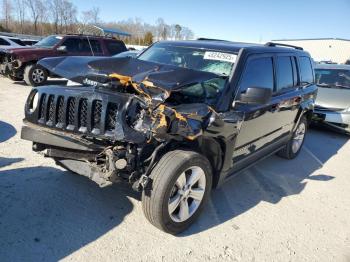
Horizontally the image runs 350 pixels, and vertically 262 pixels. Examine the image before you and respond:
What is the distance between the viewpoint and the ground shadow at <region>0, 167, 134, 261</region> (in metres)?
2.90

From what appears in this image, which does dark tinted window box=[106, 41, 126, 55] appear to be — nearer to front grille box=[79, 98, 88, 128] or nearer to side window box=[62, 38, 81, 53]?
side window box=[62, 38, 81, 53]

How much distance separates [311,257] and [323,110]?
5.79 metres

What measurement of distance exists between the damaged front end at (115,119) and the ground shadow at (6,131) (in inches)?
91.9

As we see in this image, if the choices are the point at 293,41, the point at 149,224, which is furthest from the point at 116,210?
the point at 293,41

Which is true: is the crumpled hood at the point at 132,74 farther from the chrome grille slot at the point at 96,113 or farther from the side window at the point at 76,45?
the side window at the point at 76,45

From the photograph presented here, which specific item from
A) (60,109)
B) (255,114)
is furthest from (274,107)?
(60,109)

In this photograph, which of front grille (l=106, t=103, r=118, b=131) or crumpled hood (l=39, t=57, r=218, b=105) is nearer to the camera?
front grille (l=106, t=103, r=118, b=131)

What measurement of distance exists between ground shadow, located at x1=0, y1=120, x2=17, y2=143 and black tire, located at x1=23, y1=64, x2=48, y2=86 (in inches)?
196

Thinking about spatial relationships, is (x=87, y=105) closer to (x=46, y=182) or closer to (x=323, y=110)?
(x=46, y=182)

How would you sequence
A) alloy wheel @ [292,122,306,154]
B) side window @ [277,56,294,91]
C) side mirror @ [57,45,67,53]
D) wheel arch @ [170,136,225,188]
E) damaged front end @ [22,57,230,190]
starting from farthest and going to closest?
side mirror @ [57,45,67,53]
alloy wheel @ [292,122,306,154]
side window @ [277,56,294,91]
wheel arch @ [170,136,225,188]
damaged front end @ [22,57,230,190]

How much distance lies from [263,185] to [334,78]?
19.8ft

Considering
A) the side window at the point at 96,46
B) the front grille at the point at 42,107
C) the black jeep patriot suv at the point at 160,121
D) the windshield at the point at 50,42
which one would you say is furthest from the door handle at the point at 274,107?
the windshield at the point at 50,42

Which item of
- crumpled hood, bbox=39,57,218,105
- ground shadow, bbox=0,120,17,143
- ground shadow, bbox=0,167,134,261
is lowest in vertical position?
ground shadow, bbox=0,167,134,261

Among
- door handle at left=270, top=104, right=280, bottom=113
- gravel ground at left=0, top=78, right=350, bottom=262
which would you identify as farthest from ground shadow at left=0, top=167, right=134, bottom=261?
door handle at left=270, top=104, right=280, bottom=113
